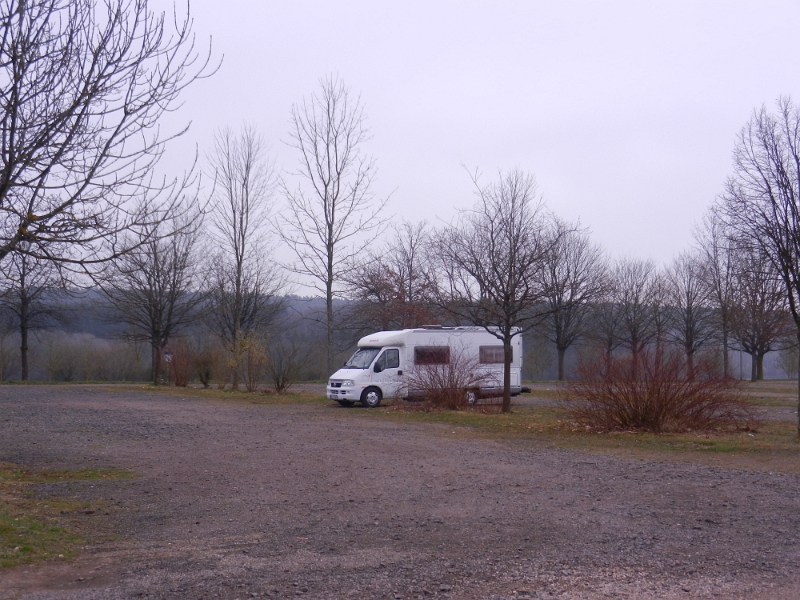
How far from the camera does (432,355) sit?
23.3m

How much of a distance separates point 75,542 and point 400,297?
3556 centimetres

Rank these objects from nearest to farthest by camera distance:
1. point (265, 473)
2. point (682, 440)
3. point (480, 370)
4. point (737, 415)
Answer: point (265, 473) < point (682, 440) < point (737, 415) < point (480, 370)

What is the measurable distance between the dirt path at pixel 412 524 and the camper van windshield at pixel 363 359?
10826 millimetres

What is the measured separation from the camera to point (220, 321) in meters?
43.8

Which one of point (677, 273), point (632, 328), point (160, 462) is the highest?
point (677, 273)

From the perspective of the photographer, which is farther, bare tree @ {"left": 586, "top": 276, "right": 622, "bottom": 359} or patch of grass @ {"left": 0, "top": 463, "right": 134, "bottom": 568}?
bare tree @ {"left": 586, "top": 276, "right": 622, "bottom": 359}

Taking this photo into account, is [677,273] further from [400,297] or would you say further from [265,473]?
[265,473]

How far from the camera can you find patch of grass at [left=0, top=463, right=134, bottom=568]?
6.05 meters

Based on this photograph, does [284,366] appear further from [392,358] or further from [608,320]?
[608,320]

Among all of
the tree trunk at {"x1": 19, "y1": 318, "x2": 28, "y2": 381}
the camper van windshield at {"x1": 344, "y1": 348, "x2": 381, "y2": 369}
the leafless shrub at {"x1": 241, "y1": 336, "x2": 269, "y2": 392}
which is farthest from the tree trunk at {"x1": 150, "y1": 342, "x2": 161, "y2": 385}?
the camper van windshield at {"x1": 344, "y1": 348, "x2": 381, "y2": 369}

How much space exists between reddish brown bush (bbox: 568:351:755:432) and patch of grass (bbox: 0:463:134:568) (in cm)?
1002

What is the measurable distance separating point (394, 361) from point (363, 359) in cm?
102

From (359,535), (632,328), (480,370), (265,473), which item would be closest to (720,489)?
(359,535)

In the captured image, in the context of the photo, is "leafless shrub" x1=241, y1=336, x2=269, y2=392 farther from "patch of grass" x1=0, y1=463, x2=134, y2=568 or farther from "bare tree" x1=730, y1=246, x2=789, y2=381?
"patch of grass" x1=0, y1=463, x2=134, y2=568
